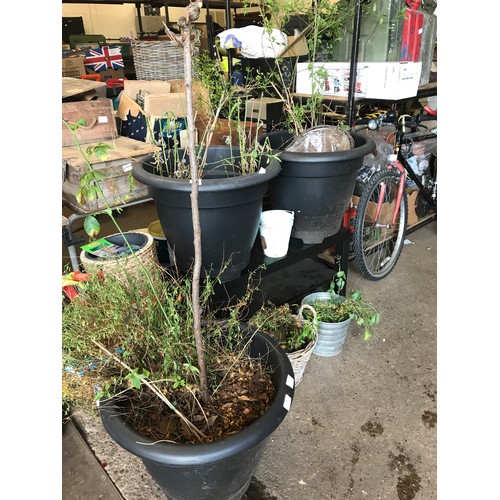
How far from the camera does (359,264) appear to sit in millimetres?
2133

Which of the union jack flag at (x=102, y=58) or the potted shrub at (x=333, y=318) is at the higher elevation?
the union jack flag at (x=102, y=58)

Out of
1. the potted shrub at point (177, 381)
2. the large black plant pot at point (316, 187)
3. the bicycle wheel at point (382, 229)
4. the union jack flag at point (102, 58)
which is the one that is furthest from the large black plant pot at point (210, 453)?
the union jack flag at point (102, 58)

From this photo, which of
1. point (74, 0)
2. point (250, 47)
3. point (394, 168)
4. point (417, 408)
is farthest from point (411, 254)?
point (74, 0)

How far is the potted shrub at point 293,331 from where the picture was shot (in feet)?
4.91

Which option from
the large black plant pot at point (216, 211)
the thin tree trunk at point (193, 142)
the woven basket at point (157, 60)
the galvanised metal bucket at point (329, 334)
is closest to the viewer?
the thin tree trunk at point (193, 142)

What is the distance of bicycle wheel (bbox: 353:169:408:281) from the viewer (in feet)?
7.17

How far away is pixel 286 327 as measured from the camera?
1.61 m

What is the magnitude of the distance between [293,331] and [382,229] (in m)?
1.08

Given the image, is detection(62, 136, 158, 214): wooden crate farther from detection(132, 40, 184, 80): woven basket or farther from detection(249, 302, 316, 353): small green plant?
detection(132, 40, 184, 80): woven basket

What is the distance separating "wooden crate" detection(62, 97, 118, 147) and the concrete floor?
1.26m

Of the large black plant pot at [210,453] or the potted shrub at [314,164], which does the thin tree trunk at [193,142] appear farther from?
the potted shrub at [314,164]

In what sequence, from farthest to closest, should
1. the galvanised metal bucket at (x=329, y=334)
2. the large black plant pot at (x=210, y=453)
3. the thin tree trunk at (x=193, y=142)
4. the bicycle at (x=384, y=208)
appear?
the bicycle at (x=384, y=208)
the galvanised metal bucket at (x=329, y=334)
the large black plant pot at (x=210, y=453)
the thin tree trunk at (x=193, y=142)

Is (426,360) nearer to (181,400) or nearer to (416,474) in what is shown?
(416,474)

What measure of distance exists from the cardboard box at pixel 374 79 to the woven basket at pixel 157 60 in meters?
0.90
